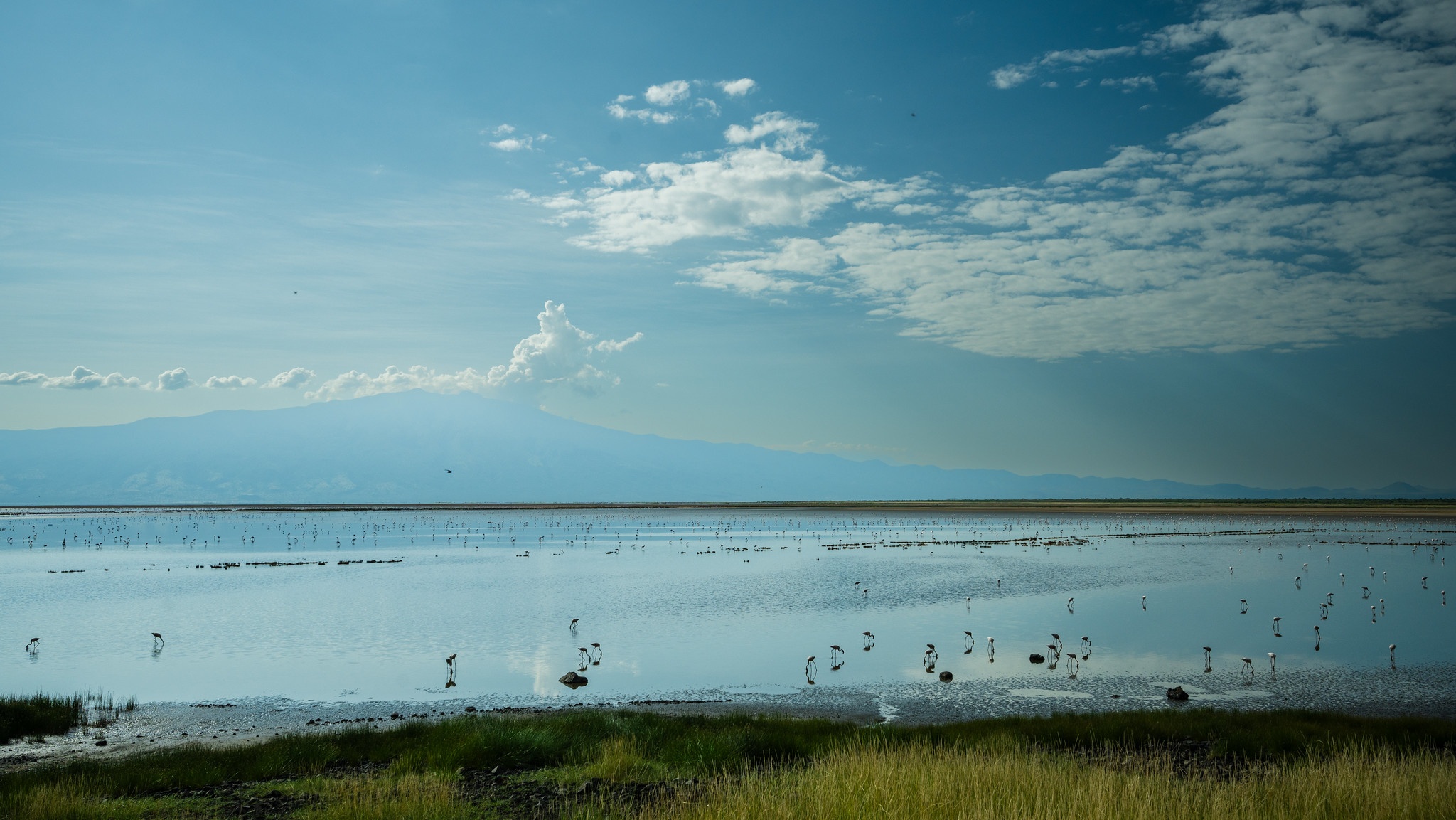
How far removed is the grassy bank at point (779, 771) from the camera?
9.16 metres

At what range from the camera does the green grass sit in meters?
17.2

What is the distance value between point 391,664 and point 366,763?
460 inches

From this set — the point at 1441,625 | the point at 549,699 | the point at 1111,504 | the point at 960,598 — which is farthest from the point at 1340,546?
the point at 1111,504

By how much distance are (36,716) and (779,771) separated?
54.0 feet

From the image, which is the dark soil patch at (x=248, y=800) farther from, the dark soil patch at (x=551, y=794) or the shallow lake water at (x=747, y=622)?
the shallow lake water at (x=747, y=622)

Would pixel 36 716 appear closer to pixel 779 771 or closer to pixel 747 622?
pixel 779 771

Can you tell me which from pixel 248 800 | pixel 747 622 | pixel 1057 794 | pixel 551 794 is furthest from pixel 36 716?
pixel 747 622

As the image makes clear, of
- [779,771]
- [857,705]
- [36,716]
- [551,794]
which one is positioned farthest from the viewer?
[857,705]

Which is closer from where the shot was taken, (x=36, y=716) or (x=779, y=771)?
(x=779, y=771)

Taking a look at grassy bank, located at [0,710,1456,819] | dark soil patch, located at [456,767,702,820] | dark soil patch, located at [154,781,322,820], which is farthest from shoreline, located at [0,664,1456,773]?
dark soil patch, located at [456,767,702,820]

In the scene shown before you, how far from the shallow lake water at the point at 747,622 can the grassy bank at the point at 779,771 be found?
4014mm

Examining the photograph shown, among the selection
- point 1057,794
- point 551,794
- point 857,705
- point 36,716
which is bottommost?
point 36,716

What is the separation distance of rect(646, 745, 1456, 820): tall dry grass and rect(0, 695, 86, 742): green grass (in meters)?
15.6

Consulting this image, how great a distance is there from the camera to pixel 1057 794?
9648 mm
